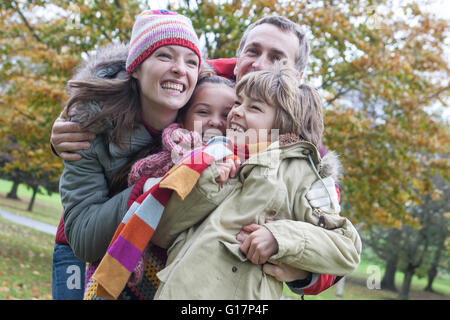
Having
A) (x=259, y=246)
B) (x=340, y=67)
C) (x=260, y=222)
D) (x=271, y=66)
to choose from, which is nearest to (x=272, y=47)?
(x=271, y=66)

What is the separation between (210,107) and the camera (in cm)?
229

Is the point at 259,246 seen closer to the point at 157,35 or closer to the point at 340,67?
the point at 157,35

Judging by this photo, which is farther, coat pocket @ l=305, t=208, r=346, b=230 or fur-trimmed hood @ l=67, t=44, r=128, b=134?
fur-trimmed hood @ l=67, t=44, r=128, b=134

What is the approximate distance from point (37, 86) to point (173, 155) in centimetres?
604

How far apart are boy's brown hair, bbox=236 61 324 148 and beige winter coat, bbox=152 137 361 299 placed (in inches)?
4.9

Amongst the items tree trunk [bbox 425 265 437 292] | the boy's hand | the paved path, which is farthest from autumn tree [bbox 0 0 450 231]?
tree trunk [bbox 425 265 437 292]

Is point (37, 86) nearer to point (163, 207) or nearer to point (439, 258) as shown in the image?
point (163, 207)

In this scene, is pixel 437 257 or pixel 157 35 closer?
pixel 157 35

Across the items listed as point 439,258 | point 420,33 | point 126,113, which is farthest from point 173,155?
point 439,258

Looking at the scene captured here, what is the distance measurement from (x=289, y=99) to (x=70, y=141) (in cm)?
114

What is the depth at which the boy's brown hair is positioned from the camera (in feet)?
6.50

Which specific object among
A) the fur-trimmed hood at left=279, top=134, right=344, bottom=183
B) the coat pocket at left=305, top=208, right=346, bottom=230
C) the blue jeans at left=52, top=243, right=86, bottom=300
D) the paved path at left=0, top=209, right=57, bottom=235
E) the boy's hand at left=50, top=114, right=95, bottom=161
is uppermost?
the fur-trimmed hood at left=279, top=134, right=344, bottom=183

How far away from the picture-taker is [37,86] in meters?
7.07

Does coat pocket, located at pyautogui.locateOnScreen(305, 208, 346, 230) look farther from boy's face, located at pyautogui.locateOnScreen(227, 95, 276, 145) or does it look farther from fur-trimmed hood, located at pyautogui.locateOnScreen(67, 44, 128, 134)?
fur-trimmed hood, located at pyautogui.locateOnScreen(67, 44, 128, 134)
